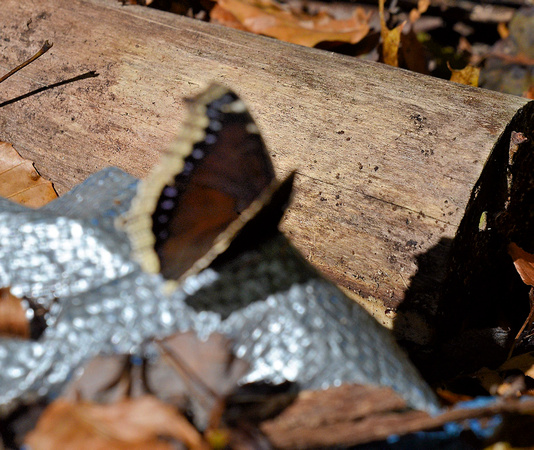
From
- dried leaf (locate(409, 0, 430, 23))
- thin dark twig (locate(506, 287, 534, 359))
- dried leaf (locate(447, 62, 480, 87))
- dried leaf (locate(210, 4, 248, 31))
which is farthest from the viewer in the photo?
dried leaf (locate(409, 0, 430, 23))

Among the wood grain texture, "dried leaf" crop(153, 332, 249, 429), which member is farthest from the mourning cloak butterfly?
the wood grain texture

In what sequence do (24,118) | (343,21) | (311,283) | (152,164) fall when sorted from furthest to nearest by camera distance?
(343,21)
(24,118)
(152,164)
(311,283)

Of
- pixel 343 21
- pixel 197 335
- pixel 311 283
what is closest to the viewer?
pixel 197 335

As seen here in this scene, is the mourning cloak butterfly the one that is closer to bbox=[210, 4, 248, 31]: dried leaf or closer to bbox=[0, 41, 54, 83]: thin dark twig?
bbox=[0, 41, 54, 83]: thin dark twig

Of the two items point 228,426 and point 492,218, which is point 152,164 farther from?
point 492,218

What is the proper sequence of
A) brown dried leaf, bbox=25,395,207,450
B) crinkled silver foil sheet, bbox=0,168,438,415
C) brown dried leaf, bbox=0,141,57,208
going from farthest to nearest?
brown dried leaf, bbox=0,141,57,208
crinkled silver foil sheet, bbox=0,168,438,415
brown dried leaf, bbox=25,395,207,450

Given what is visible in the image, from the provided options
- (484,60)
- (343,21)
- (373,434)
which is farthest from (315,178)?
(484,60)

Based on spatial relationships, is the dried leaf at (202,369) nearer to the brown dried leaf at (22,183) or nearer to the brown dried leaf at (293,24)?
the brown dried leaf at (22,183)
